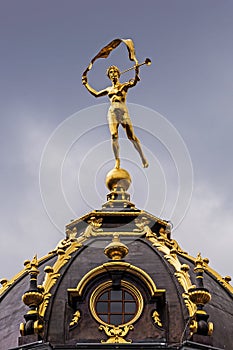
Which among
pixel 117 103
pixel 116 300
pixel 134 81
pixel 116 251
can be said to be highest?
pixel 134 81

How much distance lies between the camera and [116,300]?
5378 cm

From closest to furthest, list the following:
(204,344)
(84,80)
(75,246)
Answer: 1. (204,344)
2. (75,246)
3. (84,80)

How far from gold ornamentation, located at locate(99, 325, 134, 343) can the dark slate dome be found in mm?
30

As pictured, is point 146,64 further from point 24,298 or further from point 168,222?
point 24,298

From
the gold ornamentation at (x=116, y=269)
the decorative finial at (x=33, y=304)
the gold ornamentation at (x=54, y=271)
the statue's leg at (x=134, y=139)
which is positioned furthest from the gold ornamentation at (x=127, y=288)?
the statue's leg at (x=134, y=139)

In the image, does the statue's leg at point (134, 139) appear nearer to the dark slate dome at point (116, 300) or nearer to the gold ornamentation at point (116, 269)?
the dark slate dome at point (116, 300)

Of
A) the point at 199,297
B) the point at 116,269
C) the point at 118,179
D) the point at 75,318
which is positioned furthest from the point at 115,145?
the point at 75,318

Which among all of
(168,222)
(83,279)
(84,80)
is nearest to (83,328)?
(83,279)

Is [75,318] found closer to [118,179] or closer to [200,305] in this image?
[200,305]

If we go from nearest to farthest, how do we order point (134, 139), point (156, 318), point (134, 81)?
point (156, 318), point (134, 81), point (134, 139)

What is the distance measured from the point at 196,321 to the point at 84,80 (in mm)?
11548

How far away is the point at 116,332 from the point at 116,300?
1.43 m

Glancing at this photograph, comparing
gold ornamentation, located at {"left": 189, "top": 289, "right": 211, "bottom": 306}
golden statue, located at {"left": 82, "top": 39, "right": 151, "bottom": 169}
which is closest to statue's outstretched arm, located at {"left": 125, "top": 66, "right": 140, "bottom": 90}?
golden statue, located at {"left": 82, "top": 39, "right": 151, "bottom": 169}

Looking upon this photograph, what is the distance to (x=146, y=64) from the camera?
192 ft
